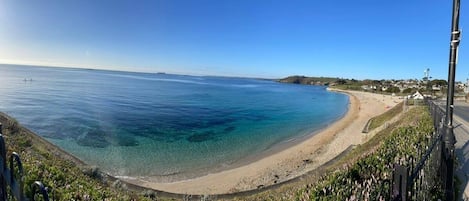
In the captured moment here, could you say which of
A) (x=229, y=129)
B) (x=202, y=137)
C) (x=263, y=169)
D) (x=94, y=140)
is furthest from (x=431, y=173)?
(x=229, y=129)

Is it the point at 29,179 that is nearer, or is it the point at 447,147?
the point at 29,179

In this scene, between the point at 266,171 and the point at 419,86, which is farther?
the point at 419,86

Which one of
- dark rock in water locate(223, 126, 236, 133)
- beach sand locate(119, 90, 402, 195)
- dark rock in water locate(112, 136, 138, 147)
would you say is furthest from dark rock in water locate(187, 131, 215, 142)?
beach sand locate(119, 90, 402, 195)

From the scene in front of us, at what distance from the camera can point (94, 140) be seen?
67.5ft

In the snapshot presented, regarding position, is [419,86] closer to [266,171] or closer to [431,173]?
[266,171]

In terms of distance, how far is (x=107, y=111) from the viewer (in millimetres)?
35406

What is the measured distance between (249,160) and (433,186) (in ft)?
39.1

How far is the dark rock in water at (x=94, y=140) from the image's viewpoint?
19.5 meters

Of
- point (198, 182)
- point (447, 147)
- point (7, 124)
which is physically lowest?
point (198, 182)

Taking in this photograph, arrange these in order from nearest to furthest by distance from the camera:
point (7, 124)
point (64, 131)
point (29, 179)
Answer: point (29, 179) → point (7, 124) → point (64, 131)

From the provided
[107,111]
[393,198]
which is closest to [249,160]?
[393,198]

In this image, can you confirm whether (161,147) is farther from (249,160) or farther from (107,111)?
(107,111)

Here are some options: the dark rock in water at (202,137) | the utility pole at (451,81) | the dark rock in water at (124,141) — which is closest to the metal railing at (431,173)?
the utility pole at (451,81)

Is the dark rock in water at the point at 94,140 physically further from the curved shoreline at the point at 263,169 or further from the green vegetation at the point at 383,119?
the green vegetation at the point at 383,119
